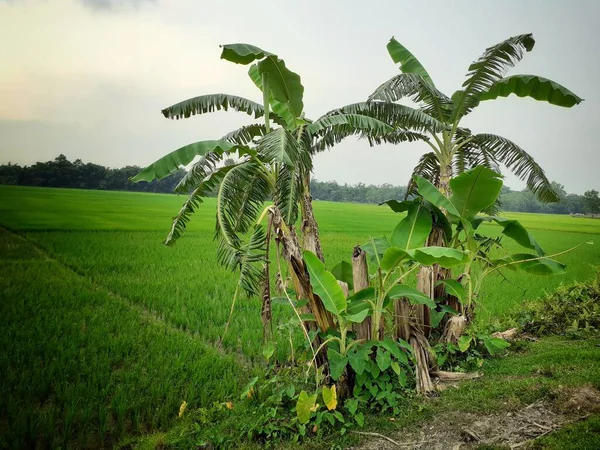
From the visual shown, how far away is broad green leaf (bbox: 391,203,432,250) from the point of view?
2.18 meters

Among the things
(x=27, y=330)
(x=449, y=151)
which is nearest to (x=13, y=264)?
(x=27, y=330)

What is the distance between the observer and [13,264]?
394cm

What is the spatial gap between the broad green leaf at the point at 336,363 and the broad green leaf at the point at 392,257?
47 centimetres

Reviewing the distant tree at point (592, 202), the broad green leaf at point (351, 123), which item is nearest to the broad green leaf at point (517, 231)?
the broad green leaf at point (351, 123)

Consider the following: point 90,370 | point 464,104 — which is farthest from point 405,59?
point 90,370

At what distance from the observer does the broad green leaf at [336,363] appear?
1837 mm

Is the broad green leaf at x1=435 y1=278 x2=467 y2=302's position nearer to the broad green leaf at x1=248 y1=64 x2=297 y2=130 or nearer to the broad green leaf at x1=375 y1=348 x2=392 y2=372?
the broad green leaf at x1=375 y1=348 x2=392 y2=372

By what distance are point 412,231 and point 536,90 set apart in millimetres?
→ 1764

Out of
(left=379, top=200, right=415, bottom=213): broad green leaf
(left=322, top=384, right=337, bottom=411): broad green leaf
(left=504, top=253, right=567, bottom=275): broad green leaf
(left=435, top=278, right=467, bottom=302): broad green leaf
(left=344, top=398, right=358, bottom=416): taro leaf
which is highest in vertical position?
(left=379, top=200, right=415, bottom=213): broad green leaf

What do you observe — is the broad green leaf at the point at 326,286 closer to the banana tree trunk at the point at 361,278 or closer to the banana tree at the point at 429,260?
the banana tree at the point at 429,260

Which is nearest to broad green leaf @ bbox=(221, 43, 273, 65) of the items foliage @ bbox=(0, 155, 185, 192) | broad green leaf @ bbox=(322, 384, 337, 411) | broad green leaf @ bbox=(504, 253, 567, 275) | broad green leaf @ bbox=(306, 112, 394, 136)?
broad green leaf @ bbox=(306, 112, 394, 136)

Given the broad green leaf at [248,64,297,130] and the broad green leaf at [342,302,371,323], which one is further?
the broad green leaf at [248,64,297,130]

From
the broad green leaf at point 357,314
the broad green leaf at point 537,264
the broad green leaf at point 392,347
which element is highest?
the broad green leaf at point 537,264

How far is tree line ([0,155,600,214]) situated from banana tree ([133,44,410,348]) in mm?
1126
